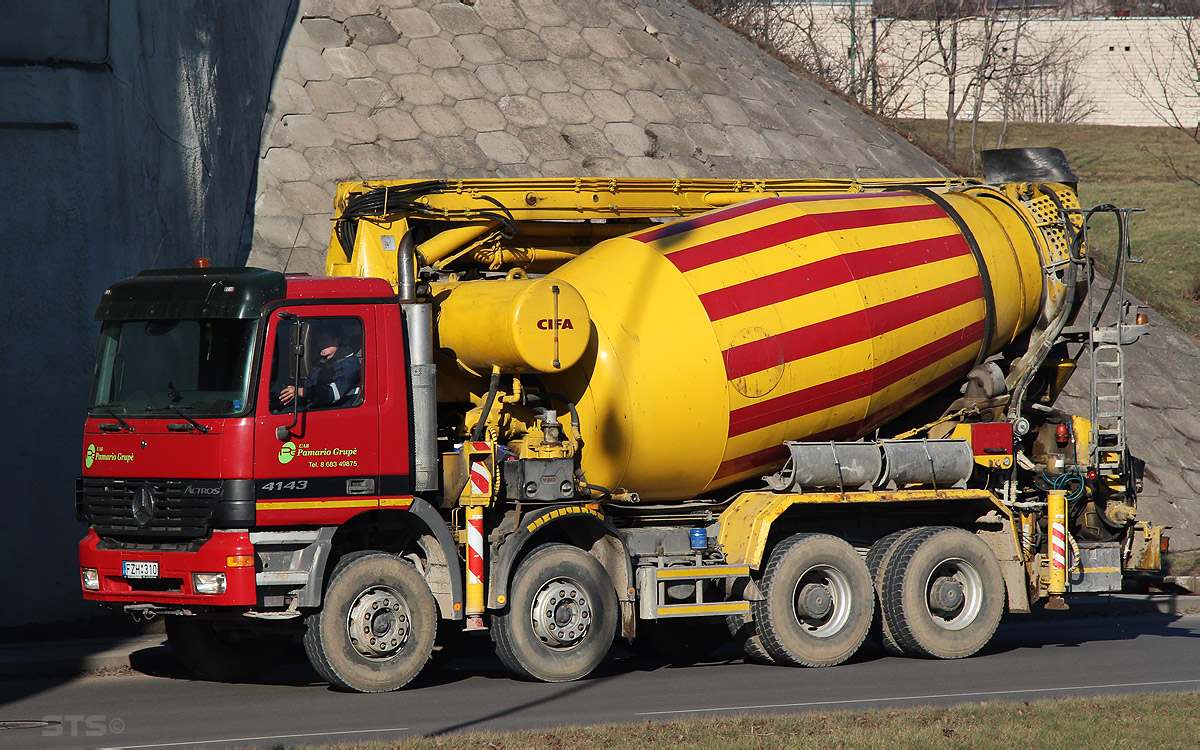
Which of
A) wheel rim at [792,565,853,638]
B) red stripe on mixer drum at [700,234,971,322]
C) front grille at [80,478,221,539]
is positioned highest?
red stripe on mixer drum at [700,234,971,322]

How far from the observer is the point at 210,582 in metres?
9.38

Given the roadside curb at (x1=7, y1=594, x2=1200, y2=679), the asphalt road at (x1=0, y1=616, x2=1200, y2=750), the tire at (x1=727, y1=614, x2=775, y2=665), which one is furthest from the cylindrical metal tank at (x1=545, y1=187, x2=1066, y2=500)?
the roadside curb at (x1=7, y1=594, x2=1200, y2=679)

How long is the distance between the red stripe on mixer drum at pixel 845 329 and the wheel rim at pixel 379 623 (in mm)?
3296

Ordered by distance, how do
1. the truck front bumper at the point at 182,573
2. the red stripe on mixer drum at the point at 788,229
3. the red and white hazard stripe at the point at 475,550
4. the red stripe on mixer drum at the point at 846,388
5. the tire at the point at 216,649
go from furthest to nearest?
the red stripe on mixer drum at the point at 788,229
the red stripe on mixer drum at the point at 846,388
the tire at the point at 216,649
the red and white hazard stripe at the point at 475,550
the truck front bumper at the point at 182,573

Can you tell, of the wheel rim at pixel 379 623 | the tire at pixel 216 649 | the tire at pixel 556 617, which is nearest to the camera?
the wheel rim at pixel 379 623

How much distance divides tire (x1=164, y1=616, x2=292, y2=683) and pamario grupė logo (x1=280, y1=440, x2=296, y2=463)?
6.16ft

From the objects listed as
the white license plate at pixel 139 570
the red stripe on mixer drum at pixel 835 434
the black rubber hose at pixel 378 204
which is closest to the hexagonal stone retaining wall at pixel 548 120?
the black rubber hose at pixel 378 204

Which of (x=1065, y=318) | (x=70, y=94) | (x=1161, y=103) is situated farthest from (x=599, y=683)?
(x=1161, y=103)

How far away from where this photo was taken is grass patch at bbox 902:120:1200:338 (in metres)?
26.2

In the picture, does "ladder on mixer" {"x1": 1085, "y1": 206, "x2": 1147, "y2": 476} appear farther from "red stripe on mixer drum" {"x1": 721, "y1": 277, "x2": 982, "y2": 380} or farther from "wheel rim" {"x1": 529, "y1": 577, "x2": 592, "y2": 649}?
"wheel rim" {"x1": 529, "y1": 577, "x2": 592, "y2": 649}

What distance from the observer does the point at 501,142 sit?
19.4 metres

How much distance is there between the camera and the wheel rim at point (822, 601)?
37.0 ft

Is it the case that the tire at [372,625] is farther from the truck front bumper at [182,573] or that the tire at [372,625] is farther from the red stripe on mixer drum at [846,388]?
the red stripe on mixer drum at [846,388]

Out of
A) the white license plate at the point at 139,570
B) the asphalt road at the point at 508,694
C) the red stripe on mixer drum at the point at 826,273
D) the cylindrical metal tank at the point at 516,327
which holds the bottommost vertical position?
the asphalt road at the point at 508,694
